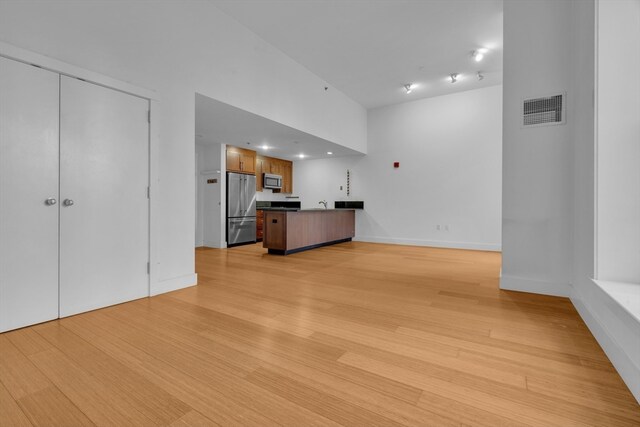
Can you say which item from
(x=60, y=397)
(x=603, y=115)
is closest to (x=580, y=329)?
(x=603, y=115)

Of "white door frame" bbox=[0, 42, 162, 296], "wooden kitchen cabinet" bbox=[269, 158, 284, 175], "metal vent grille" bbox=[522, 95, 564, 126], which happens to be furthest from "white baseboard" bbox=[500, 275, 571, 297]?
"wooden kitchen cabinet" bbox=[269, 158, 284, 175]

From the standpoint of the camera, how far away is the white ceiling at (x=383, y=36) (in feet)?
11.6

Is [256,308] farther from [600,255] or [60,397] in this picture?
[600,255]

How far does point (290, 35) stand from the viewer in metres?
4.12

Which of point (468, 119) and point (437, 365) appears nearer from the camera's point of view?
point (437, 365)

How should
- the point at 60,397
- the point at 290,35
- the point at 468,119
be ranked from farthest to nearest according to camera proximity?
the point at 468,119, the point at 290,35, the point at 60,397

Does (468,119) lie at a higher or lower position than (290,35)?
lower

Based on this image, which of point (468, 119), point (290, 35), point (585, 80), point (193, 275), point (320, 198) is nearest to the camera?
point (585, 80)

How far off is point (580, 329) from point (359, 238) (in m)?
5.60

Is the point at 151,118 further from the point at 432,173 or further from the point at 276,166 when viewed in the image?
the point at 432,173

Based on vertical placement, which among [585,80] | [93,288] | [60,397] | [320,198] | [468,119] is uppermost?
[468,119]

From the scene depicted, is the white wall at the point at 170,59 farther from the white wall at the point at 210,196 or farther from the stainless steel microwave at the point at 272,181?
the stainless steel microwave at the point at 272,181

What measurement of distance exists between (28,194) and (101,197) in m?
0.46

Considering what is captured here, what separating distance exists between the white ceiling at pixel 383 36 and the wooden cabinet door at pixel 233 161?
8.43 feet
